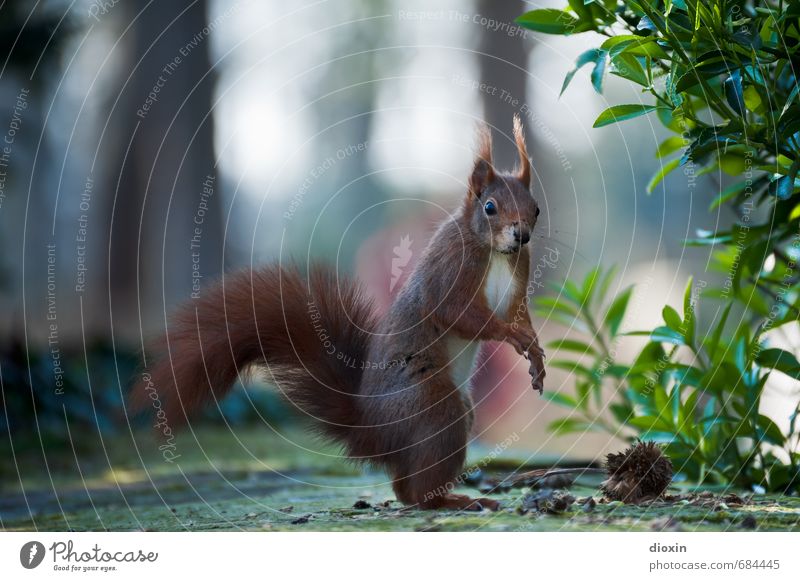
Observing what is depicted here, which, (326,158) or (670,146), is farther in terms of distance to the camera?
(326,158)

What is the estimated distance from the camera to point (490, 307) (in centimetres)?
123

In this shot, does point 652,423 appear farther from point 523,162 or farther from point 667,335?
point 523,162

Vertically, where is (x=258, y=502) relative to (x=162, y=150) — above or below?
below

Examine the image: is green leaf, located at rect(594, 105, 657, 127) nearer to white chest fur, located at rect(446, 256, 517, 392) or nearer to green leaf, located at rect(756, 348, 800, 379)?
white chest fur, located at rect(446, 256, 517, 392)

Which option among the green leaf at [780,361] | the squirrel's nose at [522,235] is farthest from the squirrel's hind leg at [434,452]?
the green leaf at [780,361]

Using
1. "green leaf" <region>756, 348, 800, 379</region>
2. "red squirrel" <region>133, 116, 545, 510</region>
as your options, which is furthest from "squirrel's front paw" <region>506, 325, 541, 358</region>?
"green leaf" <region>756, 348, 800, 379</region>

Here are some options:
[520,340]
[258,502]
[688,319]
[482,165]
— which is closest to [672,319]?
[688,319]

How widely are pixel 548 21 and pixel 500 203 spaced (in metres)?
0.26

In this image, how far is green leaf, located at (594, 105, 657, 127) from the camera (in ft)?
3.64

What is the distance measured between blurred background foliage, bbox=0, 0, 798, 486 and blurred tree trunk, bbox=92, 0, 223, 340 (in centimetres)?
1

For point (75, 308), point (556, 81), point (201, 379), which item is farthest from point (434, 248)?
point (75, 308)

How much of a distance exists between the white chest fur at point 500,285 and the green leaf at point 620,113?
26 cm

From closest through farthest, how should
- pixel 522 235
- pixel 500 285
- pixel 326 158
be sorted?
pixel 522 235 → pixel 500 285 → pixel 326 158

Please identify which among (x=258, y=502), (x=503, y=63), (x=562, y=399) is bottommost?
(x=258, y=502)
